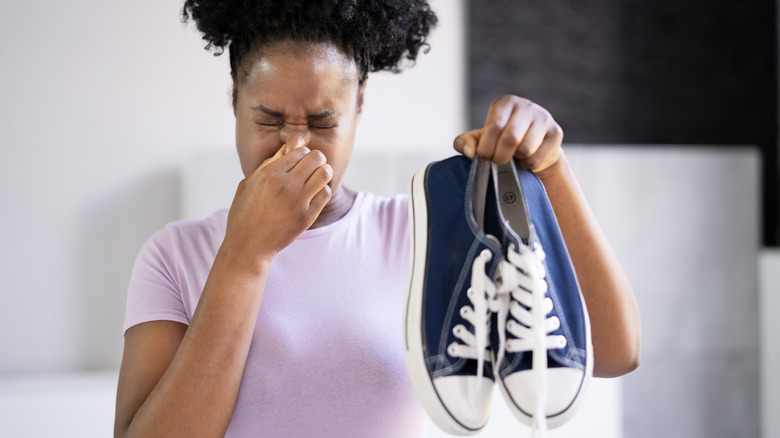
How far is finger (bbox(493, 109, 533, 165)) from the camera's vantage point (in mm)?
741

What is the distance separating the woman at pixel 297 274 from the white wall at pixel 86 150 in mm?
1337

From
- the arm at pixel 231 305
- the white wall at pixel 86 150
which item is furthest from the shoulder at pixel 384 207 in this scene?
the white wall at pixel 86 150

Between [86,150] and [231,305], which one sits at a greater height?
[86,150]

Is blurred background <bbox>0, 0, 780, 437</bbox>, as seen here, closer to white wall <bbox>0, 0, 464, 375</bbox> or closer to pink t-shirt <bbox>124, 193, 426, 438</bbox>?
white wall <bbox>0, 0, 464, 375</bbox>

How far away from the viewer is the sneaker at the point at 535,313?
29.6 inches

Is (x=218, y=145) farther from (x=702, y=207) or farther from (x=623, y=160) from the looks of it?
(x=702, y=207)

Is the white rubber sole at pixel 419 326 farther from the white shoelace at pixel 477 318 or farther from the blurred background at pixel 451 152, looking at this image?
the blurred background at pixel 451 152

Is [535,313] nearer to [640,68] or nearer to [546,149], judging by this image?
[546,149]

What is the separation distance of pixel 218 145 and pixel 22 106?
63 centimetres

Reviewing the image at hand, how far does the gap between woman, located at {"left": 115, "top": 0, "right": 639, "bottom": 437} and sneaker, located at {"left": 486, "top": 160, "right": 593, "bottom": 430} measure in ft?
0.19

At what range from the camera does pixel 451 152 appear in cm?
230

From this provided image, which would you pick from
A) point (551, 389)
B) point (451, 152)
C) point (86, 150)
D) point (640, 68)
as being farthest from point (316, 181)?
point (640, 68)

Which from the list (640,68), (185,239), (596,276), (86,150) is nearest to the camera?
(596,276)

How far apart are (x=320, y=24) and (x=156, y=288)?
0.42m
